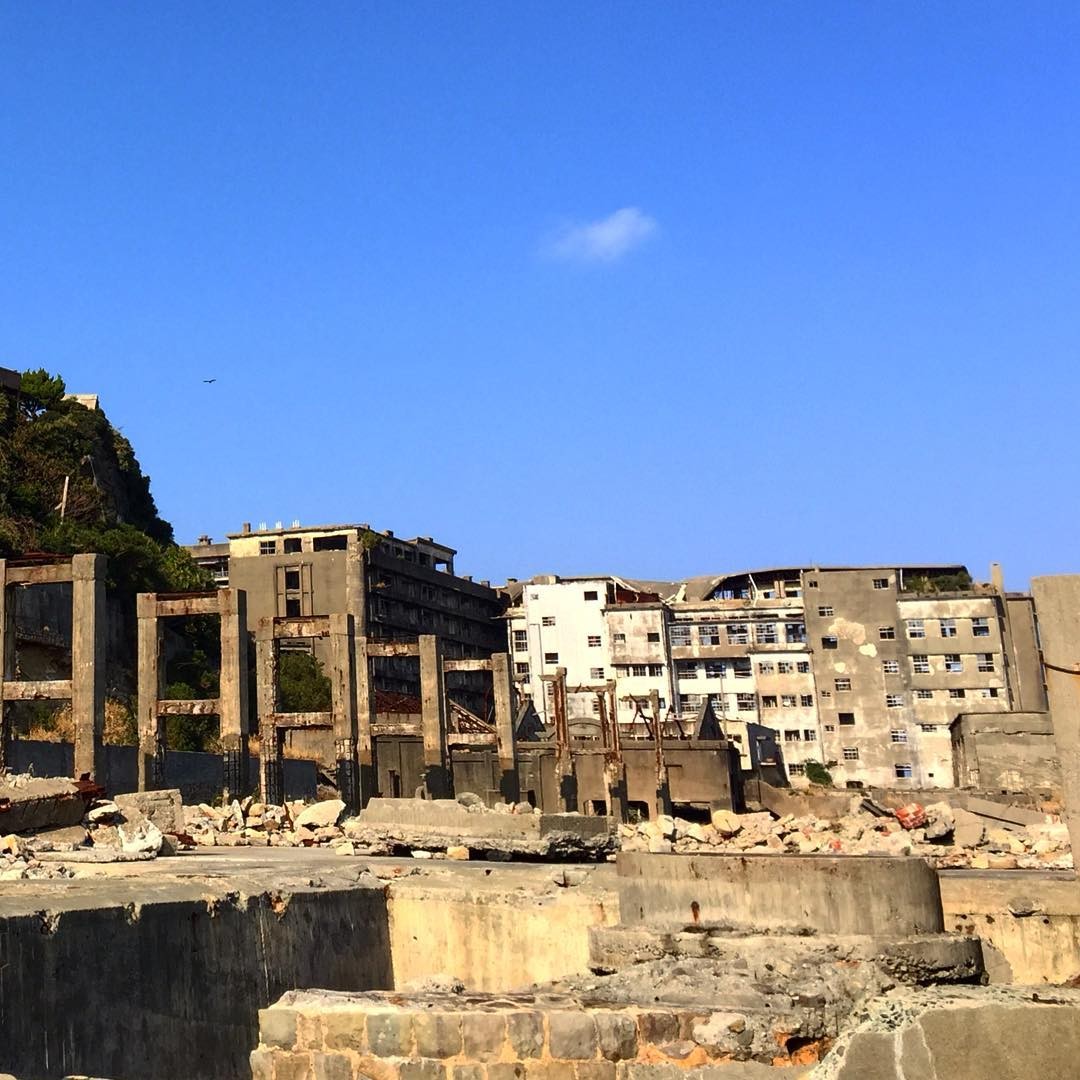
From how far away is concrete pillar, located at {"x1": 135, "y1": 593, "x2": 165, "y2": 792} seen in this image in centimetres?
2577

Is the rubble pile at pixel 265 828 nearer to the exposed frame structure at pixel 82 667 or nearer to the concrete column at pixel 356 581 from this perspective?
the exposed frame structure at pixel 82 667

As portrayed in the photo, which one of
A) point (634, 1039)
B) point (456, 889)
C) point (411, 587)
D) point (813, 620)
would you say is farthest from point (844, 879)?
point (411, 587)

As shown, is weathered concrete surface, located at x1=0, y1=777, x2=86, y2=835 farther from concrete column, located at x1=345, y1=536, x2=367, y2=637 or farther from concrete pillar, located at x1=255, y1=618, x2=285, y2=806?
concrete column, located at x1=345, y1=536, x2=367, y2=637

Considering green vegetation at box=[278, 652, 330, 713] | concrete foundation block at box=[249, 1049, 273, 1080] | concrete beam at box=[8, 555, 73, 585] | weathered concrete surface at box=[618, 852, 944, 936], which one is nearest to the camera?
concrete foundation block at box=[249, 1049, 273, 1080]

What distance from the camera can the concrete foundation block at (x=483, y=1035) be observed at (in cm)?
616

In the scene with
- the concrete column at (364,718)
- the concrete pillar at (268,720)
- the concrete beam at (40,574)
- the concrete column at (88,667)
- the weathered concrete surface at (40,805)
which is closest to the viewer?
the weathered concrete surface at (40,805)

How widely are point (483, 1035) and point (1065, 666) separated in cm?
371

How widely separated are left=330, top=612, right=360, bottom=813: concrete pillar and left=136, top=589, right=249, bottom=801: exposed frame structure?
2676 mm

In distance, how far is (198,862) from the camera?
12086 mm

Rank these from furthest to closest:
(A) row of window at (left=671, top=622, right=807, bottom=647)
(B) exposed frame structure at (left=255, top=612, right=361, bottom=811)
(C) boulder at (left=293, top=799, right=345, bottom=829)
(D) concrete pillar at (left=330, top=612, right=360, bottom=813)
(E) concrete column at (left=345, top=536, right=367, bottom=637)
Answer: (A) row of window at (left=671, top=622, right=807, bottom=647) → (E) concrete column at (left=345, top=536, right=367, bottom=637) → (D) concrete pillar at (left=330, top=612, right=360, bottom=813) → (B) exposed frame structure at (left=255, top=612, right=361, bottom=811) → (C) boulder at (left=293, top=799, right=345, bottom=829)

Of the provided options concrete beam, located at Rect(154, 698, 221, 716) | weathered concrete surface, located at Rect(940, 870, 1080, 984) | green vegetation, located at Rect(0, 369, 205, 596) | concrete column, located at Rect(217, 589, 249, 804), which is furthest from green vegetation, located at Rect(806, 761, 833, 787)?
weathered concrete surface, located at Rect(940, 870, 1080, 984)

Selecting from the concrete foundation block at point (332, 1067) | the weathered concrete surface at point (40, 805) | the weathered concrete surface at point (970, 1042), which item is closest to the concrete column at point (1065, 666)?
the weathered concrete surface at point (970, 1042)

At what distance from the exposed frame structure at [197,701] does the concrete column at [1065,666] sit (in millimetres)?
21618

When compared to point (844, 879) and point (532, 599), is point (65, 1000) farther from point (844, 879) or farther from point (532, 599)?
point (532, 599)
